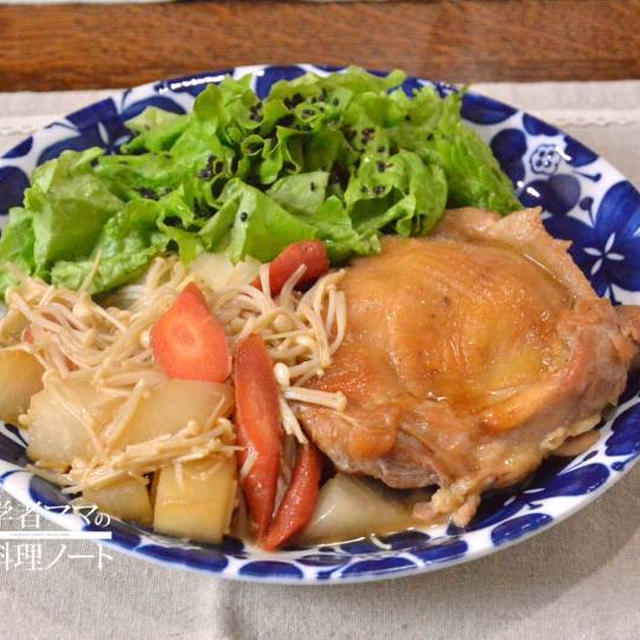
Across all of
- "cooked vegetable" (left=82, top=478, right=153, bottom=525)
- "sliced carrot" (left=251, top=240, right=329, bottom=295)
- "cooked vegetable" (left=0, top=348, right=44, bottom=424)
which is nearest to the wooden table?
"sliced carrot" (left=251, top=240, right=329, bottom=295)

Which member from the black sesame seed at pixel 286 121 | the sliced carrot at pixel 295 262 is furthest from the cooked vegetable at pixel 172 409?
the black sesame seed at pixel 286 121

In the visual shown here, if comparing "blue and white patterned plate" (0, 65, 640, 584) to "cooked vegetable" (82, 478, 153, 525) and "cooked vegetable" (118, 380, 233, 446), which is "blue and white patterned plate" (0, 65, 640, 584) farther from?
"cooked vegetable" (118, 380, 233, 446)

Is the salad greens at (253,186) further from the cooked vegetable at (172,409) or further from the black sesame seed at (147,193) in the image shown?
the cooked vegetable at (172,409)

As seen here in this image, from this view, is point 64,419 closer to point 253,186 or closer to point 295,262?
point 295,262

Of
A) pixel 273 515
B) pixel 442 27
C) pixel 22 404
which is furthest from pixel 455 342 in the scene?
pixel 442 27

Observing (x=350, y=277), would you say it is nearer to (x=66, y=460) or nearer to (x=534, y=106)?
(x=66, y=460)
